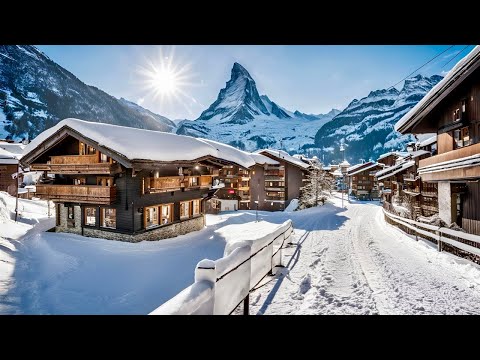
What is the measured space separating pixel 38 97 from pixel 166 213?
4616 inches

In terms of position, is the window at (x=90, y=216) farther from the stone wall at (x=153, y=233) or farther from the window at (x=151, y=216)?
the window at (x=151, y=216)

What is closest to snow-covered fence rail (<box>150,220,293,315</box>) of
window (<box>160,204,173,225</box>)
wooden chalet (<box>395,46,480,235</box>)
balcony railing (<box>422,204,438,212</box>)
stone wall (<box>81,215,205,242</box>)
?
wooden chalet (<box>395,46,480,235</box>)

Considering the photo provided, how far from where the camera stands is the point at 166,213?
15992 mm

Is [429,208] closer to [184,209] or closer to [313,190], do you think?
[313,190]

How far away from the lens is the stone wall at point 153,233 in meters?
13.6

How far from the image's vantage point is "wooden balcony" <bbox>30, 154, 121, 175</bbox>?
13.2 metres

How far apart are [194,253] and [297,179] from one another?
1128 inches

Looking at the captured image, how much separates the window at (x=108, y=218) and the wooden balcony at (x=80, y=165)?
8.13 feet

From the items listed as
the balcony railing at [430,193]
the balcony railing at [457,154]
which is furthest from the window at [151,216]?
the balcony railing at [430,193]

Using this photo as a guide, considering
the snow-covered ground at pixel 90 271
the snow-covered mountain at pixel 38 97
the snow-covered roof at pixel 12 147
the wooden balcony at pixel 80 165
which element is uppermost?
the snow-covered mountain at pixel 38 97

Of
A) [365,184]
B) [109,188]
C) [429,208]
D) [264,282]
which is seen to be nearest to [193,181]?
[109,188]
